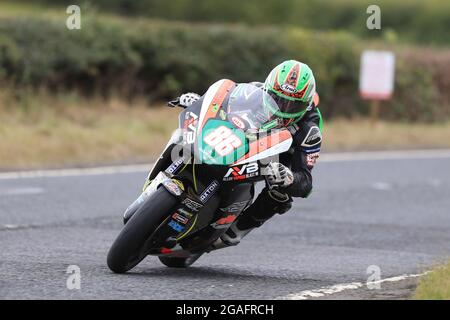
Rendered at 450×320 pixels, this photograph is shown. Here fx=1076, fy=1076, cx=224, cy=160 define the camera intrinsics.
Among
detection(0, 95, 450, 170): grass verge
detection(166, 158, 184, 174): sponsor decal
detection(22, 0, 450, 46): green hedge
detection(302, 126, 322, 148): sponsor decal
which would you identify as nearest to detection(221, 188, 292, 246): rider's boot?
detection(302, 126, 322, 148): sponsor decal

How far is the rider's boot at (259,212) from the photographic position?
832 centimetres

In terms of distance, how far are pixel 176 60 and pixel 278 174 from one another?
15615mm

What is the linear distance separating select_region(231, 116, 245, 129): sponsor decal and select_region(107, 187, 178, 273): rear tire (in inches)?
26.9

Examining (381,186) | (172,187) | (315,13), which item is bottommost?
(381,186)

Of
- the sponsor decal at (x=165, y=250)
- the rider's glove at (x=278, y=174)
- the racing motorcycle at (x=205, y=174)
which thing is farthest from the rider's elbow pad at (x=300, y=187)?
the sponsor decal at (x=165, y=250)

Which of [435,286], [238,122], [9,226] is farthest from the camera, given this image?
[9,226]

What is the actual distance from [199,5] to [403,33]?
886cm

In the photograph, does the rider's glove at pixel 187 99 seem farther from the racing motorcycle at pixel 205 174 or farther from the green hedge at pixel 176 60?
the green hedge at pixel 176 60

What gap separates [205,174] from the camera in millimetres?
7781

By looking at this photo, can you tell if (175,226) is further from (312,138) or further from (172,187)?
(312,138)

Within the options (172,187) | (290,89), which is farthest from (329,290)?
(290,89)

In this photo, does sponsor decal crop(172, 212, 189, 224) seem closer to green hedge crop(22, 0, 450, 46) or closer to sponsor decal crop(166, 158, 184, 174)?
sponsor decal crop(166, 158, 184, 174)

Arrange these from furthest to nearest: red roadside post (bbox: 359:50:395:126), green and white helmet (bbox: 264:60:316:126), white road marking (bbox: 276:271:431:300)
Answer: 1. red roadside post (bbox: 359:50:395:126)
2. green and white helmet (bbox: 264:60:316:126)
3. white road marking (bbox: 276:271:431:300)

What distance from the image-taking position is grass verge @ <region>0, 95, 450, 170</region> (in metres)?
17.0
